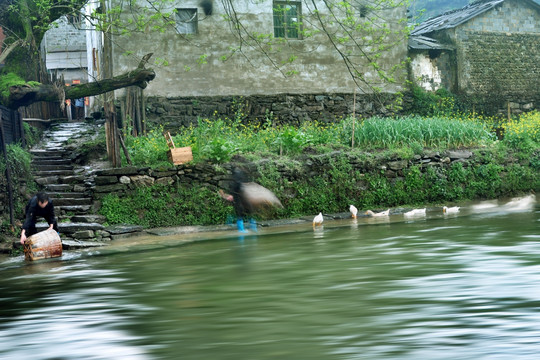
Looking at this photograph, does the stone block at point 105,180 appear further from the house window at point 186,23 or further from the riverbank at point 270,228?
the house window at point 186,23

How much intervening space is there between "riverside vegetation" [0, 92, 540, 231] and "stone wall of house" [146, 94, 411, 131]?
104 centimetres

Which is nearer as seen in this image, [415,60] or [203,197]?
[203,197]

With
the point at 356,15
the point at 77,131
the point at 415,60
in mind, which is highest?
the point at 356,15

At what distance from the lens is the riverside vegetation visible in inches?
587

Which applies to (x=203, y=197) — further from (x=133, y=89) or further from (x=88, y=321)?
(x=88, y=321)

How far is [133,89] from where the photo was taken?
19656 mm

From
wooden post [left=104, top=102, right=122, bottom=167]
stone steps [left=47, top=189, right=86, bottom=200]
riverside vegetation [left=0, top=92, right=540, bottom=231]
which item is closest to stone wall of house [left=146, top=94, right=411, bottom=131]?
riverside vegetation [left=0, top=92, right=540, bottom=231]

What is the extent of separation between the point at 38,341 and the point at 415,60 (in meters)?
21.5

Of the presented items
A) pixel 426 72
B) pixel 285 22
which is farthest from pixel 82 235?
pixel 426 72

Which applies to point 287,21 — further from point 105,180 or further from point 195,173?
point 105,180

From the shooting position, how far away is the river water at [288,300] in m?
5.12

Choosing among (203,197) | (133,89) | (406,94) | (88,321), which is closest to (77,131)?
(133,89)

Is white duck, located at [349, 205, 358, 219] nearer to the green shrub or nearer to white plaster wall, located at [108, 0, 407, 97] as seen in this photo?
the green shrub

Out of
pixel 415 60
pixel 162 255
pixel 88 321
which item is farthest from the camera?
pixel 415 60
